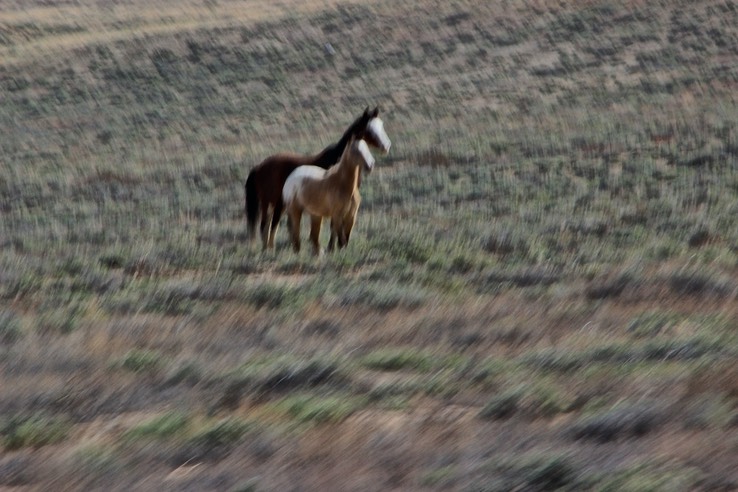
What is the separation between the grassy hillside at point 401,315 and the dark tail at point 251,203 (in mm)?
236

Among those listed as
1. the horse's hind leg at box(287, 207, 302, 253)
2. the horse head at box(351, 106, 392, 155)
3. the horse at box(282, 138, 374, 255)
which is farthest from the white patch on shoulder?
the horse head at box(351, 106, 392, 155)

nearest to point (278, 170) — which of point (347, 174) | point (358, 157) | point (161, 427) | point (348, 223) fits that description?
point (348, 223)

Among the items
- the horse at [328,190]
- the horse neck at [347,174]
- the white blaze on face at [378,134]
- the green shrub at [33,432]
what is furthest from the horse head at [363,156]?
the green shrub at [33,432]

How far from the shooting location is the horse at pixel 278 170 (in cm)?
1365

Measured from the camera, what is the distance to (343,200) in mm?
12945

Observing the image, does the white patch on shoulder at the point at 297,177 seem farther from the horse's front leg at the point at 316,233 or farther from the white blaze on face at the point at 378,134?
the white blaze on face at the point at 378,134

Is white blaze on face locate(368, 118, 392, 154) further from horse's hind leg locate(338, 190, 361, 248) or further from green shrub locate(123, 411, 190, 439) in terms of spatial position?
green shrub locate(123, 411, 190, 439)

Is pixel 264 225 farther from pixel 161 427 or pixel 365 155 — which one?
Answer: pixel 161 427

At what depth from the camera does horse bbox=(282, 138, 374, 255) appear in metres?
12.8

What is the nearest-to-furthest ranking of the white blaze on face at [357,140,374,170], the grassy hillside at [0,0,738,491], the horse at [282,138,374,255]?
1. the grassy hillside at [0,0,738,491]
2. the white blaze on face at [357,140,374,170]
3. the horse at [282,138,374,255]

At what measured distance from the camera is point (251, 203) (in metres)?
→ 14.4

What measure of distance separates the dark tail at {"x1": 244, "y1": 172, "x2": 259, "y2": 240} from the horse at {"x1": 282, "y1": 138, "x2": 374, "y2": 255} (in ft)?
Answer: 2.67

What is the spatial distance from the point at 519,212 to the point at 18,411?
1102 centimetres

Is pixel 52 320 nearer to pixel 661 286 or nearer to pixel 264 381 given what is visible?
pixel 264 381
